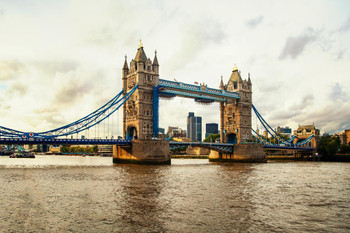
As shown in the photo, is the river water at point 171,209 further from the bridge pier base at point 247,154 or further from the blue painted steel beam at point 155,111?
the bridge pier base at point 247,154

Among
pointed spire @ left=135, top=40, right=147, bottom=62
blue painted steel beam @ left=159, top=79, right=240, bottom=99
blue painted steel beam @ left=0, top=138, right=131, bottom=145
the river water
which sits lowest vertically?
the river water

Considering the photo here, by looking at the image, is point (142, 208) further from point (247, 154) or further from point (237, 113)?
point (237, 113)

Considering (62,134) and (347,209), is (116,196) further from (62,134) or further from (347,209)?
(62,134)

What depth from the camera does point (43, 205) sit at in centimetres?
1972

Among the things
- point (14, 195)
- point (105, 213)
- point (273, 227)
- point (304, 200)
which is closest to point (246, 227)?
point (273, 227)

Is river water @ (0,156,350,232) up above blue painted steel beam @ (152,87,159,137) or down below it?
below

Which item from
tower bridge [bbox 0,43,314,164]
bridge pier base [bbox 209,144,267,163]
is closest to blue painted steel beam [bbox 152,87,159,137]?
tower bridge [bbox 0,43,314,164]

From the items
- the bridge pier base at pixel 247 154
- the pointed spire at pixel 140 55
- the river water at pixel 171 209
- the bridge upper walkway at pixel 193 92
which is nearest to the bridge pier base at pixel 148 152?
the bridge upper walkway at pixel 193 92

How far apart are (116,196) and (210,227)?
10.4 metres

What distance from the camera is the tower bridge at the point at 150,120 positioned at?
2323 inches

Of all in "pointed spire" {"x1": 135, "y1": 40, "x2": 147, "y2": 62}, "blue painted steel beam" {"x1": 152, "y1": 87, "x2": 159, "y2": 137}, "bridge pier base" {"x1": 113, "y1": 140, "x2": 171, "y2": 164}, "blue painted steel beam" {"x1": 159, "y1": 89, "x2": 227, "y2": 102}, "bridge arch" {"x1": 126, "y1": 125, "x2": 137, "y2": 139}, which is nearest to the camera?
"bridge pier base" {"x1": 113, "y1": 140, "x2": 171, "y2": 164}

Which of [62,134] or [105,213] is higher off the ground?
[62,134]

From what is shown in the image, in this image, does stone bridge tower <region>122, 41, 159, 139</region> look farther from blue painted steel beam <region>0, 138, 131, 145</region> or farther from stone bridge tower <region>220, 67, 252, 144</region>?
stone bridge tower <region>220, 67, 252, 144</region>

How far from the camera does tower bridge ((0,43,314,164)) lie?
59.0 metres
